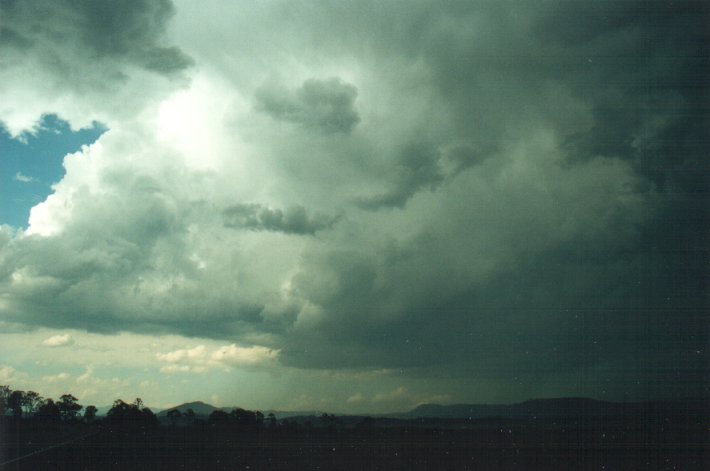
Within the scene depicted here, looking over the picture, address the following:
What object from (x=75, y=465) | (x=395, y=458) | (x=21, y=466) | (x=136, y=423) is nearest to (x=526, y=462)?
(x=395, y=458)

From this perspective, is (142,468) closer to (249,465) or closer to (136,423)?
(249,465)

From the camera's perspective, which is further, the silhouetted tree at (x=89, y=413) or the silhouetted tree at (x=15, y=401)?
the silhouetted tree at (x=89, y=413)

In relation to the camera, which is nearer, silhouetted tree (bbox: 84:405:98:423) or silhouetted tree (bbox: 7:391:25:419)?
silhouetted tree (bbox: 7:391:25:419)

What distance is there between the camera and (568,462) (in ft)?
104

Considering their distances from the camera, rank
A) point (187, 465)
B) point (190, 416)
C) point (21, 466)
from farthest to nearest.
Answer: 1. point (190, 416)
2. point (187, 465)
3. point (21, 466)

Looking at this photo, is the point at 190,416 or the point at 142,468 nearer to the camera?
the point at 142,468

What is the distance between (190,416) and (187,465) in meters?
90.7

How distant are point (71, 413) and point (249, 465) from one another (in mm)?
107608

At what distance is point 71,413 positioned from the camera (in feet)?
384

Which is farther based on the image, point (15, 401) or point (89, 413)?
point (89, 413)

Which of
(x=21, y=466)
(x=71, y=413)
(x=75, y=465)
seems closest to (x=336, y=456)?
(x=75, y=465)

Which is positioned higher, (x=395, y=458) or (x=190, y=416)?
(x=395, y=458)

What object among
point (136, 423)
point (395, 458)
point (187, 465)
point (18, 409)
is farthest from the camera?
point (136, 423)

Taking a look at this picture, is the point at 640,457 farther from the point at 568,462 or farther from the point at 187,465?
the point at 187,465
